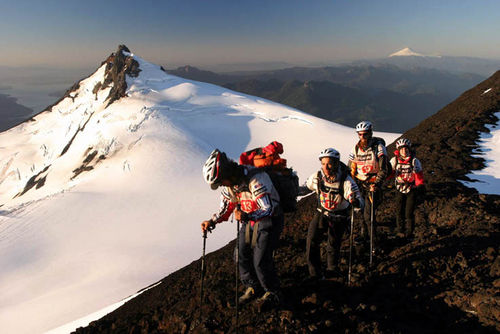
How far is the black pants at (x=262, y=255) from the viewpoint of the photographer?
4080mm

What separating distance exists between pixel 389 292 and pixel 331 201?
185 cm

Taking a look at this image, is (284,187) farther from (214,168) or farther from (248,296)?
(248,296)

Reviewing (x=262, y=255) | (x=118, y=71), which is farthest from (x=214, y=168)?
(x=118, y=71)

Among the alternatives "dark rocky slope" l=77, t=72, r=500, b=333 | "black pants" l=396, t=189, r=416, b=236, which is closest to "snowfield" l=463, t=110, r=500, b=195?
"dark rocky slope" l=77, t=72, r=500, b=333

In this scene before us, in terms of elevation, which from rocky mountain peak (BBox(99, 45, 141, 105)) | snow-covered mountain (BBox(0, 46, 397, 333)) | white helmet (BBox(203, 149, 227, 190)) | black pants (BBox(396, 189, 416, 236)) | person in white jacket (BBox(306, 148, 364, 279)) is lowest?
snow-covered mountain (BBox(0, 46, 397, 333))

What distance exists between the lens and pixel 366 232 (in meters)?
6.95

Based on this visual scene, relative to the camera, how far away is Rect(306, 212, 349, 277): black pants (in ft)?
16.1

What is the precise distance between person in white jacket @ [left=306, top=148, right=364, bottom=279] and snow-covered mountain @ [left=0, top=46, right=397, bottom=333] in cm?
1212

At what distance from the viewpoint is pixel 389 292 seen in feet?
15.7

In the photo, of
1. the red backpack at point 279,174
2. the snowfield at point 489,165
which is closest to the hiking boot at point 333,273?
the red backpack at point 279,174

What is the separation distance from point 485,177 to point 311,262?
33.3 ft

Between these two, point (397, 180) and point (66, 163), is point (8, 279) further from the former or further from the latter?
point (66, 163)

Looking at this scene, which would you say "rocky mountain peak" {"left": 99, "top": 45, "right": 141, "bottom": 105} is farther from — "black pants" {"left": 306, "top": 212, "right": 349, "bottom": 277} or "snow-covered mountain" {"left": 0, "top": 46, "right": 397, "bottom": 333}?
"black pants" {"left": 306, "top": 212, "right": 349, "bottom": 277}

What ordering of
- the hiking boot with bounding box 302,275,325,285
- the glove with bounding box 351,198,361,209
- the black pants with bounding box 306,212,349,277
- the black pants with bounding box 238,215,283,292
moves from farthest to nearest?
the hiking boot with bounding box 302,275,325,285 → the black pants with bounding box 306,212,349,277 → the glove with bounding box 351,198,361,209 → the black pants with bounding box 238,215,283,292
